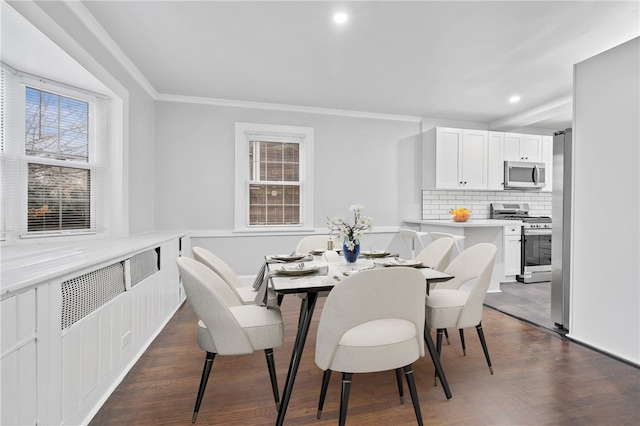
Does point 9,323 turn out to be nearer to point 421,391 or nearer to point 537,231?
point 421,391

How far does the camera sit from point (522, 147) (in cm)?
542

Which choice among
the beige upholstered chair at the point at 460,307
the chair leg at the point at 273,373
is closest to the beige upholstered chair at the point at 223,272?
the chair leg at the point at 273,373

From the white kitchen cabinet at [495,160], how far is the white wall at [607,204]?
8.01ft

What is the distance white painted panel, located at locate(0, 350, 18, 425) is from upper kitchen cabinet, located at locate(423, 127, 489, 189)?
501cm

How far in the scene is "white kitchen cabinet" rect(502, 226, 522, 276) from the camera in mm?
4945

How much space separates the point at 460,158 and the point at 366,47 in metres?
2.86

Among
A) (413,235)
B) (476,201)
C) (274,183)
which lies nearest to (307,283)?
(413,235)

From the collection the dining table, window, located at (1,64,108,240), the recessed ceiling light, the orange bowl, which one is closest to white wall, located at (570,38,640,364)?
the dining table

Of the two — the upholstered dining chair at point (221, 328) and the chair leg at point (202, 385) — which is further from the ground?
the upholstered dining chair at point (221, 328)

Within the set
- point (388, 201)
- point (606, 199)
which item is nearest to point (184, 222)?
point (388, 201)

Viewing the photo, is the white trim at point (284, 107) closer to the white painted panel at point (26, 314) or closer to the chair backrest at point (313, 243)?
the chair backrest at point (313, 243)

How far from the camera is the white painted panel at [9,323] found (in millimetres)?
1188

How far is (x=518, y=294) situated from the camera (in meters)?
4.33

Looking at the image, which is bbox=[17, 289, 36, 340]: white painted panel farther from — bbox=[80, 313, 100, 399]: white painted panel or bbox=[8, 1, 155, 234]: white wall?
bbox=[8, 1, 155, 234]: white wall
